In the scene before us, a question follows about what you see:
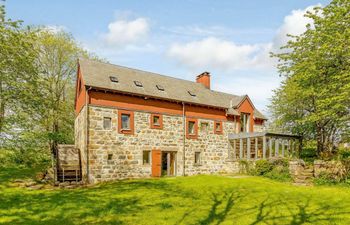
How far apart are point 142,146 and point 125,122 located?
93.0 inches

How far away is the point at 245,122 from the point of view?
27531 millimetres

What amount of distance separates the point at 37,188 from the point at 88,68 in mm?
9687

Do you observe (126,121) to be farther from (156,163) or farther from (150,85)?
(150,85)

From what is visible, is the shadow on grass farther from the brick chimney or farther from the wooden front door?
the brick chimney

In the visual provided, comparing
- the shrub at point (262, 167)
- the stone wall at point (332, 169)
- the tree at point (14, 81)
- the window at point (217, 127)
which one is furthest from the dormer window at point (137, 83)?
the stone wall at point (332, 169)

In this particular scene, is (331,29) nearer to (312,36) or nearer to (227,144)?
(312,36)

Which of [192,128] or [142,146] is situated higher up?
[192,128]

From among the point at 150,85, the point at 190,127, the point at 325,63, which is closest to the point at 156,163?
the point at 190,127

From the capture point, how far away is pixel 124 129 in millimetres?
19234

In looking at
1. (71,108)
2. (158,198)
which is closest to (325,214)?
(158,198)

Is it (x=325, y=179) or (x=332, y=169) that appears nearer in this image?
(x=325, y=179)

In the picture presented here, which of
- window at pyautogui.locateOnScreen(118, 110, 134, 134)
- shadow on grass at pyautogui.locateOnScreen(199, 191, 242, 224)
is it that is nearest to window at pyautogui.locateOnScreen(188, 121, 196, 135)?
window at pyautogui.locateOnScreen(118, 110, 134, 134)

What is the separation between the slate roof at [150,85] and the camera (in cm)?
1955

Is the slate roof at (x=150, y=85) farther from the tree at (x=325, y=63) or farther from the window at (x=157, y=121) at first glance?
the tree at (x=325, y=63)
